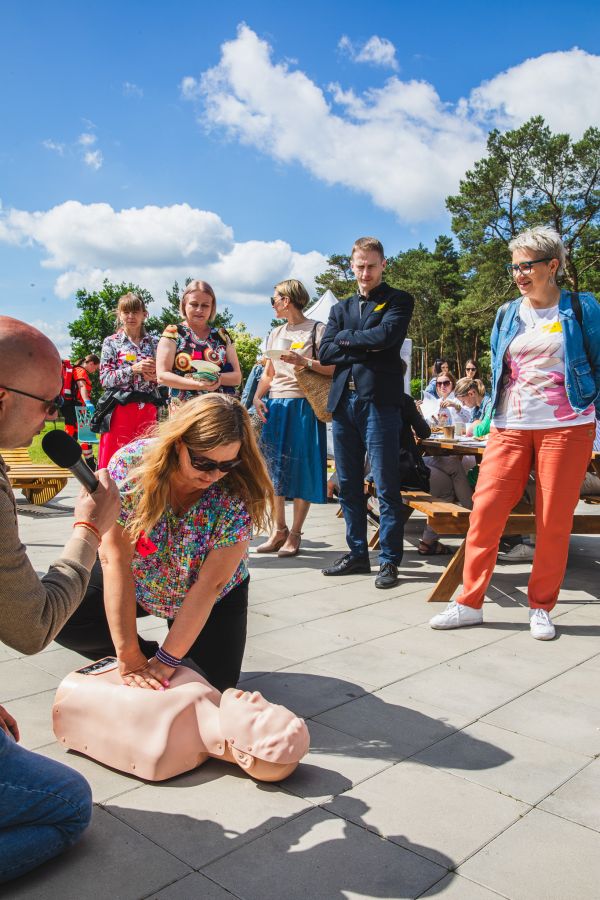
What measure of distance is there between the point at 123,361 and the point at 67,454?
3.94m

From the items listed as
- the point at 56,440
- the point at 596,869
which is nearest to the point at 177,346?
the point at 56,440

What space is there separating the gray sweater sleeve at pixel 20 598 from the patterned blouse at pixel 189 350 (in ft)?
10.7

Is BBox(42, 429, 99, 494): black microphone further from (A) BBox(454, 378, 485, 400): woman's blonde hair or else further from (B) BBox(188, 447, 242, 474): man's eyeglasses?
(A) BBox(454, 378, 485, 400): woman's blonde hair

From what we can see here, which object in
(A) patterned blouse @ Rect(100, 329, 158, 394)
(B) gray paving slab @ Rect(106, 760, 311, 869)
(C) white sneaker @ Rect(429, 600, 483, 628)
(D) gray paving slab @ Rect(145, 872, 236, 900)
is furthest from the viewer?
(A) patterned blouse @ Rect(100, 329, 158, 394)

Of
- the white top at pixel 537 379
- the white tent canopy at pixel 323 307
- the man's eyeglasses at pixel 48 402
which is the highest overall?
the white tent canopy at pixel 323 307

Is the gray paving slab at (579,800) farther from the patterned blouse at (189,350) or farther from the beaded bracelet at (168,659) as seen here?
the patterned blouse at (189,350)

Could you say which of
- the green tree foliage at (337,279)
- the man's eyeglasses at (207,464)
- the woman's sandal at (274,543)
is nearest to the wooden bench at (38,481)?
the woman's sandal at (274,543)

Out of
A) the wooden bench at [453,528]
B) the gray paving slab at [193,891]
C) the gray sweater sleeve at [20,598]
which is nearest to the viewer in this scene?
the gray sweater sleeve at [20,598]

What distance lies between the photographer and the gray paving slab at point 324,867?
1.87 metres

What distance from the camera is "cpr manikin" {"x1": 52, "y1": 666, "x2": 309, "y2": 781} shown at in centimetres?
233

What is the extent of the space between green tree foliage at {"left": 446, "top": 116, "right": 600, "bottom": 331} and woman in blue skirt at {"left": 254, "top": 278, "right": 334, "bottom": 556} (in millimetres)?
27793

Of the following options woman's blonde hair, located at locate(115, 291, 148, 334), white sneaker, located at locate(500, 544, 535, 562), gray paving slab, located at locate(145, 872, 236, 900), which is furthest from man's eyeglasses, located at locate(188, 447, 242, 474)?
white sneaker, located at locate(500, 544, 535, 562)

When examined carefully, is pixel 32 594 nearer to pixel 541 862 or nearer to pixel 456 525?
pixel 541 862

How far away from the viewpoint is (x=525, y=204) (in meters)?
35.5
